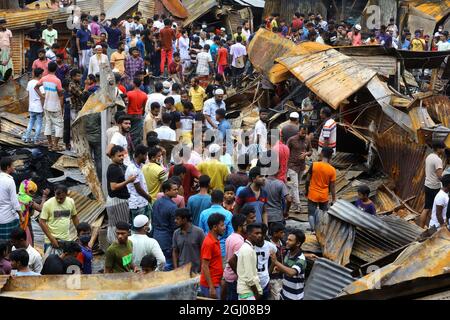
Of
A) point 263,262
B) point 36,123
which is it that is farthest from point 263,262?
point 36,123

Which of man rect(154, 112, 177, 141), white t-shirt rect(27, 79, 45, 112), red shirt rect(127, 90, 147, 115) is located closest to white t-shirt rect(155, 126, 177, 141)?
man rect(154, 112, 177, 141)

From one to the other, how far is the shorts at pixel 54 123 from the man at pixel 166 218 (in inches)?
219

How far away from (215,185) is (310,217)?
141cm

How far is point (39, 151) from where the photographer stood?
16.4 metres

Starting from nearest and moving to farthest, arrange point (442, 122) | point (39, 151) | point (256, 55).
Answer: point (442, 122) < point (39, 151) < point (256, 55)

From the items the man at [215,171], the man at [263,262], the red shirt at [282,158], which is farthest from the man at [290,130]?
the man at [263,262]

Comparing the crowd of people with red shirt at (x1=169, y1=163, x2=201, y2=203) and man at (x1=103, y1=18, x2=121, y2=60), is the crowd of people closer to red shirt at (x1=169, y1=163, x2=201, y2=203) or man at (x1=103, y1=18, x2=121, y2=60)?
red shirt at (x1=169, y1=163, x2=201, y2=203)

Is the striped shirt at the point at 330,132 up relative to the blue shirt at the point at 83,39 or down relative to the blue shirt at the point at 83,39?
up

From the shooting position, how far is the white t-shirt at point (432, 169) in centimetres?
1309

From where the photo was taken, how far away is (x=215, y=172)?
12.3 meters

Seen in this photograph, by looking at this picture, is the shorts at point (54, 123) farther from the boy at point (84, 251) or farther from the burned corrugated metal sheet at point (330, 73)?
the boy at point (84, 251)

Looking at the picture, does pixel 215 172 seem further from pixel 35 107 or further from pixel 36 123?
pixel 36 123
